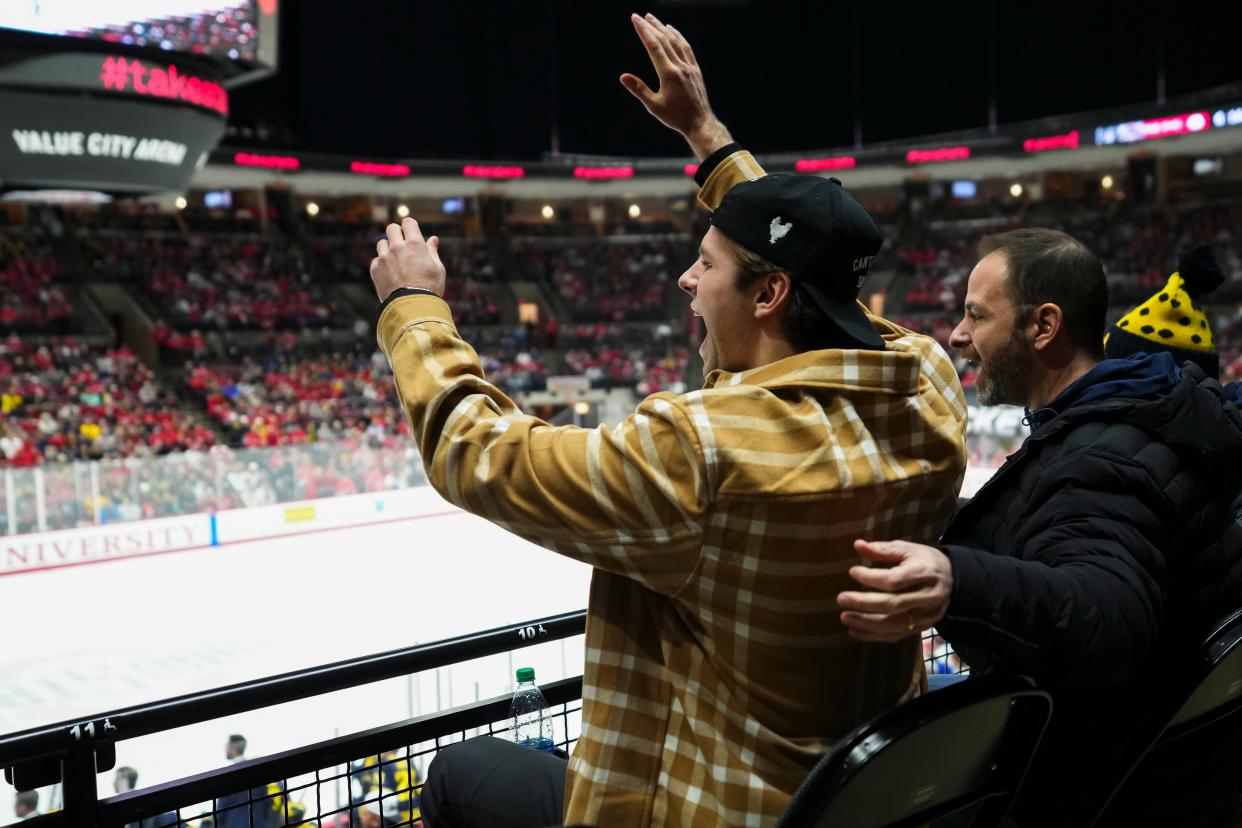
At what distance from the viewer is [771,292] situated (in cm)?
131

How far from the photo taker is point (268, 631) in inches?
374

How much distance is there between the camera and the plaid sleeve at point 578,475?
3.75ft

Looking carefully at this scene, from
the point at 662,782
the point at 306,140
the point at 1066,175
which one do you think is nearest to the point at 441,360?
the point at 662,782

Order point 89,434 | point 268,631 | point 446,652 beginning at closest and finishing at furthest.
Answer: point 446,652 < point 268,631 < point 89,434

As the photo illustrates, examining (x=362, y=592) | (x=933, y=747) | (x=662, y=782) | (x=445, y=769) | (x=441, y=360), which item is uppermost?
(x=441, y=360)

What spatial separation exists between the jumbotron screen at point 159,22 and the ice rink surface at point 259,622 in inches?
246

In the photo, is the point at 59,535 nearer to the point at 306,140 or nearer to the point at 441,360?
the point at 441,360

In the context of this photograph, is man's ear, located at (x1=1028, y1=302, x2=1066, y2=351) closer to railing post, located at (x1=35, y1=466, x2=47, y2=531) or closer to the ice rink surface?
the ice rink surface

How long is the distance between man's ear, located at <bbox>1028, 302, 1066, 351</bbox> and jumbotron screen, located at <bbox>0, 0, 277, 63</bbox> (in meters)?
13.3

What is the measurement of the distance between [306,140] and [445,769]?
36.1 m

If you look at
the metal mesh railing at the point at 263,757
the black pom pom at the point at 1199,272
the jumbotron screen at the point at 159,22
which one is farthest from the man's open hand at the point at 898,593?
the jumbotron screen at the point at 159,22

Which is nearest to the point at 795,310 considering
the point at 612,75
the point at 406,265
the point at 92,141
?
the point at 406,265

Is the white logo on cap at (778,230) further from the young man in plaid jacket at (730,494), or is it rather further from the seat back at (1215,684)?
the seat back at (1215,684)

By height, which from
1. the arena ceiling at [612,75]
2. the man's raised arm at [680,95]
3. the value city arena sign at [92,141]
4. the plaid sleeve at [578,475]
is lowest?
the plaid sleeve at [578,475]
